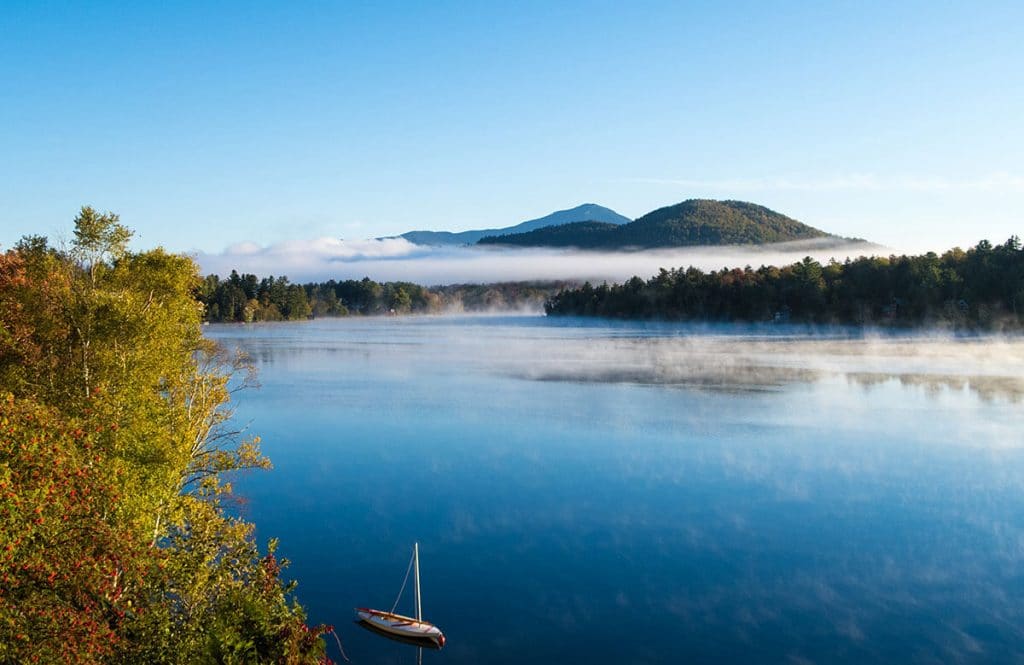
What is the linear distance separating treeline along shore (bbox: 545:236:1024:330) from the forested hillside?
93975 mm

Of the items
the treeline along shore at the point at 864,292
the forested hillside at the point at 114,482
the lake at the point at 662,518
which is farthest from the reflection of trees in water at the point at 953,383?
the treeline along shore at the point at 864,292

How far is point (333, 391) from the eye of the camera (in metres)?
Answer: 53.2

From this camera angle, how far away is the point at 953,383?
52062mm

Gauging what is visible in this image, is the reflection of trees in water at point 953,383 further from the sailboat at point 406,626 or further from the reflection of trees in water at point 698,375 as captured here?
the sailboat at point 406,626

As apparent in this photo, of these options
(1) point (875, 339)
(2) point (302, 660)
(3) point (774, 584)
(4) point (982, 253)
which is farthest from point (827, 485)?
(4) point (982, 253)

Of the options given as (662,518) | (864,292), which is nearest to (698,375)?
(662,518)

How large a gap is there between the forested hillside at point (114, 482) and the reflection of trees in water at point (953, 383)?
42.0 metres

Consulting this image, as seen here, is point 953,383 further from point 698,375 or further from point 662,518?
point 662,518

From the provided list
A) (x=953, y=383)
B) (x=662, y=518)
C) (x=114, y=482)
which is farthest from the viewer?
(x=953, y=383)

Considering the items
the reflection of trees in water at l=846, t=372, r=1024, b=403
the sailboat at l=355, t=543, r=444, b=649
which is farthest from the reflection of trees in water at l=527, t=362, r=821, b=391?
the sailboat at l=355, t=543, r=444, b=649

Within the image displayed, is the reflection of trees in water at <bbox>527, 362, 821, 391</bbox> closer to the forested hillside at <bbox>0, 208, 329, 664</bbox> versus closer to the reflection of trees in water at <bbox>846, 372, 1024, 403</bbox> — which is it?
the reflection of trees in water at <bbox>846, 372, 1024, 403</bbox>

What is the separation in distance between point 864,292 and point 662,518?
9733cm

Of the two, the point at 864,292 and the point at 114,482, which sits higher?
the point at 864,292

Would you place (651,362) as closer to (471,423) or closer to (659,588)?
(471,423)
